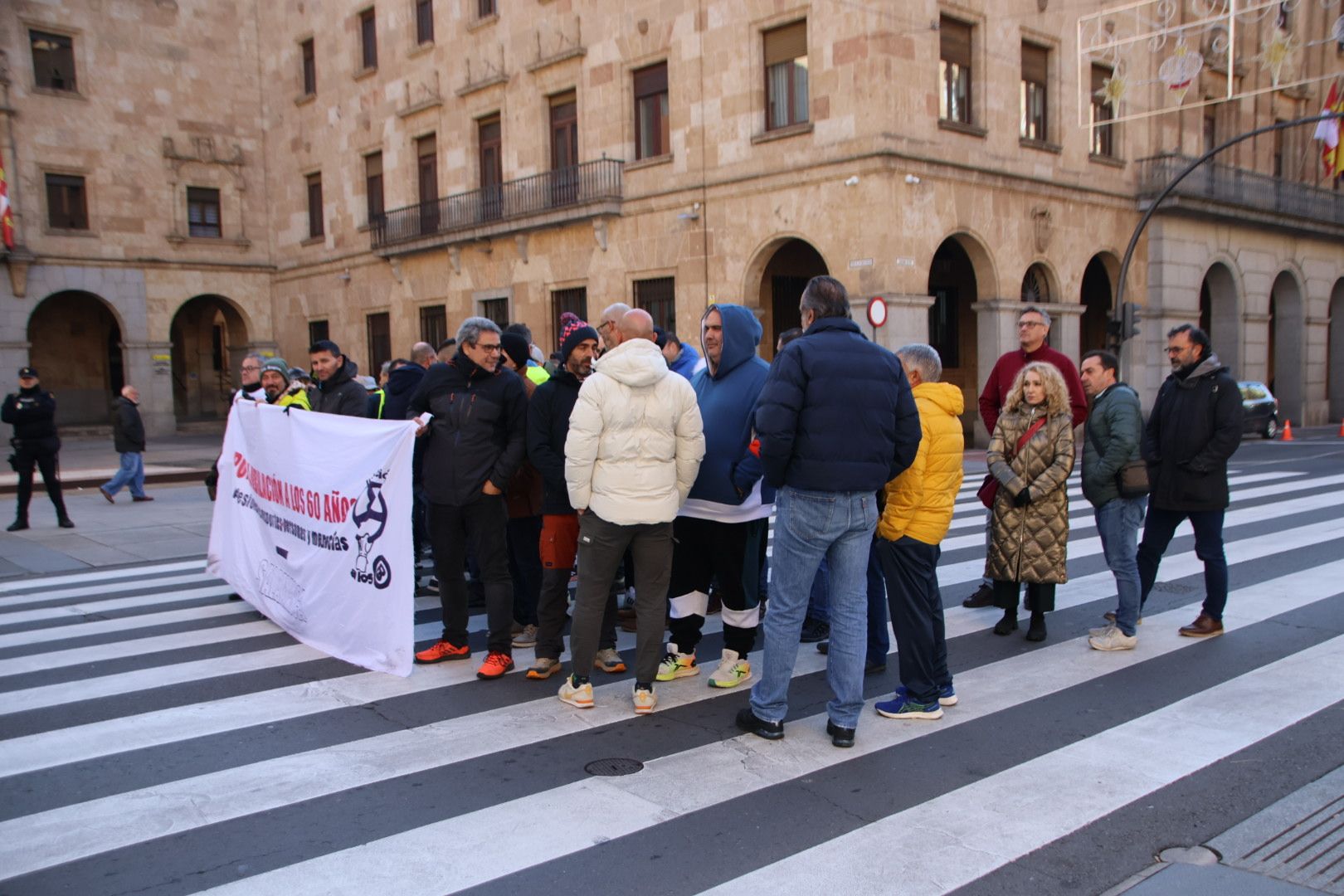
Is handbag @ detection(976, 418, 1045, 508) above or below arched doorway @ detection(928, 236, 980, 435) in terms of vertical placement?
below

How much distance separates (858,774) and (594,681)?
1.92m

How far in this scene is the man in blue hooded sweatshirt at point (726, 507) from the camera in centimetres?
565

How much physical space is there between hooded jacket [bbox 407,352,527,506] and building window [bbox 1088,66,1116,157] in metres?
20.7

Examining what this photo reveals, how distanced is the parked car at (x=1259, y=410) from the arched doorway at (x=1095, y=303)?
11.9ft

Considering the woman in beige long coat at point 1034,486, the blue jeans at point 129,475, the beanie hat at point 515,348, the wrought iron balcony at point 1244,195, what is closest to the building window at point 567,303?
the blue jeans at point 129,475

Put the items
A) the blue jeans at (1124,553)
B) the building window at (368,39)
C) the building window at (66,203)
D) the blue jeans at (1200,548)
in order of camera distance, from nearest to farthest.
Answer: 1. the blue jeans at (1124,553)
2. the blue jeans at (1200,548)
3. the building window at (368,39)
4. the building window at (66,203)

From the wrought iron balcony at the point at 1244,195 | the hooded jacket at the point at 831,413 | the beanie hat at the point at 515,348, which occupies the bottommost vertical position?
the hooded jacket at the point at 831,413

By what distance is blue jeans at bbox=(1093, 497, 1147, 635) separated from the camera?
625 cm

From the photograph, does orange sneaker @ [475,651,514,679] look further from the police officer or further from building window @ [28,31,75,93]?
building window @ [28,31,75,93]

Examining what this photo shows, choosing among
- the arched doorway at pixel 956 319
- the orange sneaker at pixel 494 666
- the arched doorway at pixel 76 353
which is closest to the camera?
the orange sneaker at pixel 494 666

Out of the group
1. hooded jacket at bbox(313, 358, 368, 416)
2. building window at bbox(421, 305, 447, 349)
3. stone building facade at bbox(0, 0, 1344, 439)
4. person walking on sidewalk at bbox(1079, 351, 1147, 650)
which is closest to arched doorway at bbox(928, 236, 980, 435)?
stone building facade at bbox(0, 0, 1344, 439)

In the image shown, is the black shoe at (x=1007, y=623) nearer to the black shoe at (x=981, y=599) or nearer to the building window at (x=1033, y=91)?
the black shoe at (x=981, y=599)

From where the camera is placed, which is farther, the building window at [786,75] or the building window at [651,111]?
the building window at [651,111]

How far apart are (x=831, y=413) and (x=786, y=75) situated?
1673 cm
